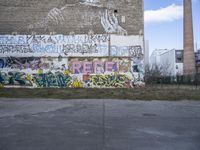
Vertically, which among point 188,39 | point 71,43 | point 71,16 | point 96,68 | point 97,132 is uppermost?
point 188,39

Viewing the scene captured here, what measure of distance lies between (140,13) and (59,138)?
2030 centimetres

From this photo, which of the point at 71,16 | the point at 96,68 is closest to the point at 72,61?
the point at 96,68

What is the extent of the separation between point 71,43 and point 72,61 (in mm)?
1633

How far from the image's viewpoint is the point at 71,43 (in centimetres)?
2434

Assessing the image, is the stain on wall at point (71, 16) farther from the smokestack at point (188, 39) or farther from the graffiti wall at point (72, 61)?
the smokestack at point (188, 39)

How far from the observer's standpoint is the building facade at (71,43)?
24141 millimetres

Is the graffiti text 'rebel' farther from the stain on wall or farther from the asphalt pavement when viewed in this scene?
the asphalt pavement

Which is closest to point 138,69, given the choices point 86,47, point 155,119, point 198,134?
point 86,47

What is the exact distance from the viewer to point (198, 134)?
24.0ft

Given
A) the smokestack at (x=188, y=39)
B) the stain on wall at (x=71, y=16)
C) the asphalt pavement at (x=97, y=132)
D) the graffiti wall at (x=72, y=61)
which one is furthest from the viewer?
the smokestack at (x=188, y=39)

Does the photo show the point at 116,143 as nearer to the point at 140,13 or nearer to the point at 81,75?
the point at 81,75

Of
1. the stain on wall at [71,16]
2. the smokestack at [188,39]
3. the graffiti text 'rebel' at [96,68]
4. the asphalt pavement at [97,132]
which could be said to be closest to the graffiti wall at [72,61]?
the graffiti text 'rebel' at [96,68]

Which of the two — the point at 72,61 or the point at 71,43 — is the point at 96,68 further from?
the point at 71,43

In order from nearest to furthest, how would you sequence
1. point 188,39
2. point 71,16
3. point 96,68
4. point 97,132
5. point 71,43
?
1. point 97,132
2. point 96,68
3. point 71,43
4. point 71,16
5. point 188,39
